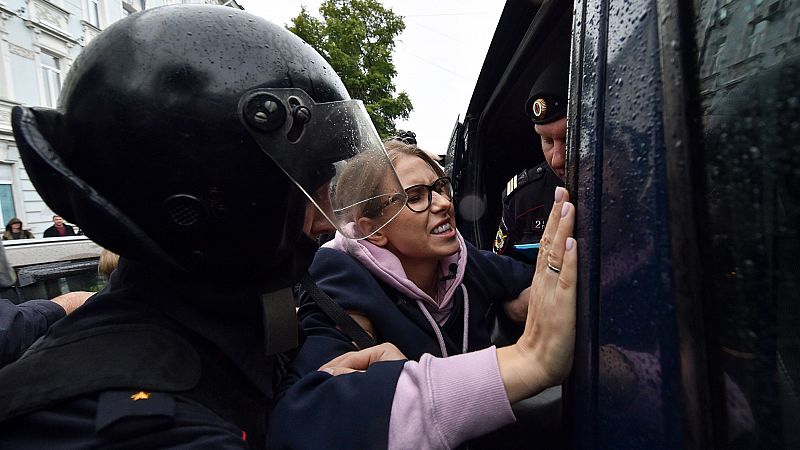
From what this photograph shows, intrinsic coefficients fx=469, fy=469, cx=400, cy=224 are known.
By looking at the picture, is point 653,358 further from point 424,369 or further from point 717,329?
point 424,369

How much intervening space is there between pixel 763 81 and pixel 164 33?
102cm

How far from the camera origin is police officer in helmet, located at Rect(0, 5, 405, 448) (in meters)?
0.79

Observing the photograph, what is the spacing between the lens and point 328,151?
1.10 meters

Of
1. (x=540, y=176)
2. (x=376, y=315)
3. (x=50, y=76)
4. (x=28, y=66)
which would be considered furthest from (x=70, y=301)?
(x=50, y=76)

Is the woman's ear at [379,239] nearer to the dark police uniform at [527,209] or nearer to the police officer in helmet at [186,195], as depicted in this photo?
the police officer in helmet at [186,195]

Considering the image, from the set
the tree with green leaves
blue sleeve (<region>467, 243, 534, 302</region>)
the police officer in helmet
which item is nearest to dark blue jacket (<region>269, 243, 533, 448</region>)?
blue sleeve (<region>467, 243, 534, 302</region>)

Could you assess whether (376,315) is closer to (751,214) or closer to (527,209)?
(751,214)

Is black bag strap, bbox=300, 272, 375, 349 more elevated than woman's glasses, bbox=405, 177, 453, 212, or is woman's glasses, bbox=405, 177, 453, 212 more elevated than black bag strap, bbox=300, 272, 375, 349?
woman's glasses, bbox=405, 177, 453, 212

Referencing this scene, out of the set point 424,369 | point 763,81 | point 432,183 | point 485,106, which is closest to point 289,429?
point 424,369

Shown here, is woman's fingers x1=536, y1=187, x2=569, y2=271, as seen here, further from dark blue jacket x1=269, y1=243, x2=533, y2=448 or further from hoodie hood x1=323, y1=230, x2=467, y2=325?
hoodie hood x1=323, y1=230, x2=467, y2=325

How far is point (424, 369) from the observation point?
89cm

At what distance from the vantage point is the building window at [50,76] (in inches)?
512

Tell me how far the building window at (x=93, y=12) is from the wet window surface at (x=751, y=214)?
18.5m

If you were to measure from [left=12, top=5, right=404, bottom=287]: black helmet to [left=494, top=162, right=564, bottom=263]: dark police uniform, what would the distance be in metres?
1.99
